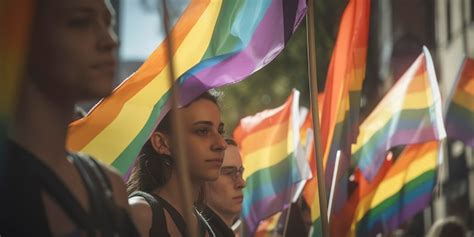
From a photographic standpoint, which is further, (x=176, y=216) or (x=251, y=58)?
(x=251, y=58)

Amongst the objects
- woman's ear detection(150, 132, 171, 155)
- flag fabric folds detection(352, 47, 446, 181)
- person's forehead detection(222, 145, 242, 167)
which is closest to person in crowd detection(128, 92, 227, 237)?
woman's ear detection(150, 132, 171, 155)

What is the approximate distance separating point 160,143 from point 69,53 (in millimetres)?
1939

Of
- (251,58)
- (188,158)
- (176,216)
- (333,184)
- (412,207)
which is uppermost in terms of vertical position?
(251,58)

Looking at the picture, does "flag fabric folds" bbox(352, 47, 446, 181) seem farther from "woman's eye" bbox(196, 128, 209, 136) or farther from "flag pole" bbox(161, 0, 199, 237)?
"flag pole" bbox(161, 0, 199, 237)

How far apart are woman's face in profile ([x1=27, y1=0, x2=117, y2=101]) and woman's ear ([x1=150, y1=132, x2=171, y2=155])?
1821 mm

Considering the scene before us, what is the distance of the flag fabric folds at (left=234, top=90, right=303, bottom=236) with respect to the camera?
29.5 ft

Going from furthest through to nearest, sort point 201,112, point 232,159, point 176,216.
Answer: point 232,159
point 201,112
point 176,216

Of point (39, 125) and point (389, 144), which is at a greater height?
point (39, 125)

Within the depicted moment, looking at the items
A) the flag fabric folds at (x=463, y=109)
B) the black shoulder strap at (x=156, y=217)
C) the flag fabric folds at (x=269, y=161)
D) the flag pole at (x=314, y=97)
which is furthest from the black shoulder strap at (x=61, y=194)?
the flag fabric folds at (x=463, y=109)

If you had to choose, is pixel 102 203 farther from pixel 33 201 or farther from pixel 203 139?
pixel 203 139

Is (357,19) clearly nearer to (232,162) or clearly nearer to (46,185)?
(232,162)

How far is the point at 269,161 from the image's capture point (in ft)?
30.4

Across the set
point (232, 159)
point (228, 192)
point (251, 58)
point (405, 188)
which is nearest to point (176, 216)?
point (251, 58)

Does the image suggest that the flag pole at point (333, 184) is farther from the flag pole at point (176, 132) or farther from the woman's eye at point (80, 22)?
the woman's eye at point (80, 22)
